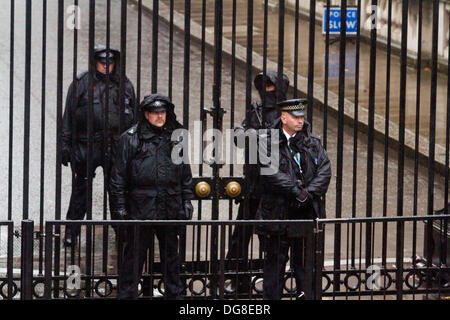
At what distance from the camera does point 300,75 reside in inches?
832

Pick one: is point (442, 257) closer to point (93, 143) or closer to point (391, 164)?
point (93, 143)

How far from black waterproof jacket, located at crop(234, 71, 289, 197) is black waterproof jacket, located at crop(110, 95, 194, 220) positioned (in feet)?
2.26

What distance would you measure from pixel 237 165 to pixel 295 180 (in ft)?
19.4

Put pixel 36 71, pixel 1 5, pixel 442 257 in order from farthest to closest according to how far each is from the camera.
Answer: pixel 1 5
pixel 36 71
pixel 442 257

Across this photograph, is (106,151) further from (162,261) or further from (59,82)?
(162,261)

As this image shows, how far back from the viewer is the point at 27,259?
1042 cm

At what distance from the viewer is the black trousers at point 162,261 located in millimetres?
10883

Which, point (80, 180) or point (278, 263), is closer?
point (278, 263)

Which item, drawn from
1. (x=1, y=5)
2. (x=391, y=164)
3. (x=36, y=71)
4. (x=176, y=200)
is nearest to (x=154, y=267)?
(x=176, y=200)

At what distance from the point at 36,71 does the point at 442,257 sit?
30.2ft

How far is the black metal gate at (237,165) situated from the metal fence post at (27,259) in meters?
0.01

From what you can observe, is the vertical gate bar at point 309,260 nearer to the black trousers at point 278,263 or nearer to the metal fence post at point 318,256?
the metal fence post at point 318,256

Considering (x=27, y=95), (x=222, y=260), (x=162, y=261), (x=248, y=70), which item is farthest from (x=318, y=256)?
(x=27, y=95)
